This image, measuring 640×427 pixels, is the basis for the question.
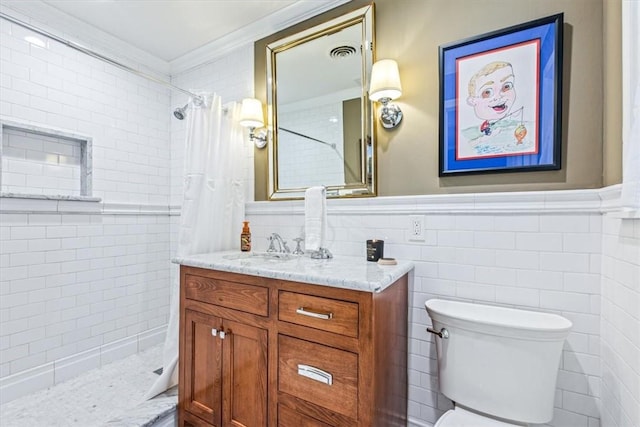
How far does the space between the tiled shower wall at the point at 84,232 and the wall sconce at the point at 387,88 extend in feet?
6.62

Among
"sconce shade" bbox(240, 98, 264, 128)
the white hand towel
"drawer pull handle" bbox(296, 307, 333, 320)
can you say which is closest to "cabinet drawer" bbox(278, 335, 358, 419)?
"drawer pull handle" bbox(296, 307, 333, 320)

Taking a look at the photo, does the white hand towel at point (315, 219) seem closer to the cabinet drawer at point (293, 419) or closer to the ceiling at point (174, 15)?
the cabinet drawer at point (293, 419)

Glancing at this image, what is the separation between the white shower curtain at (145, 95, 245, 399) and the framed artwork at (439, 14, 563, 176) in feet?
4.54

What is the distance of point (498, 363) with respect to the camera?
1191 mm

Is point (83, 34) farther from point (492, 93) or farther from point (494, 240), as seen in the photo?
point (494, 240)

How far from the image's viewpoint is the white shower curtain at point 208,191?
1935mm

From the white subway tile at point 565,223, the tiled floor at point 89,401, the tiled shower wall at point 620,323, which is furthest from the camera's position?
the tiled floor at point 89,401

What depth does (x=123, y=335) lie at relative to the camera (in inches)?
96.8

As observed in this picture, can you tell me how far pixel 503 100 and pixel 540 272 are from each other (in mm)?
790

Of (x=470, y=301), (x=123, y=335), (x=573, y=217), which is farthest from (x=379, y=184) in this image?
(x=123, y=335)

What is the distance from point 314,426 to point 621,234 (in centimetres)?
133

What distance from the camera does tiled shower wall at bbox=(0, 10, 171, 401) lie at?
1.91m

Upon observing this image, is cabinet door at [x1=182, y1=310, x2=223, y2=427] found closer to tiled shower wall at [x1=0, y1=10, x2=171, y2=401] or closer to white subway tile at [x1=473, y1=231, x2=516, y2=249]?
tiled shower wall at [x1=0, y1=10, x2=171, y2=401]

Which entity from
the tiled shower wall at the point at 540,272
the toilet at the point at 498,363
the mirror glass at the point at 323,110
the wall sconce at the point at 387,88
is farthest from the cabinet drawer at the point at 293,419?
the wall sconce at the point at 387,88
